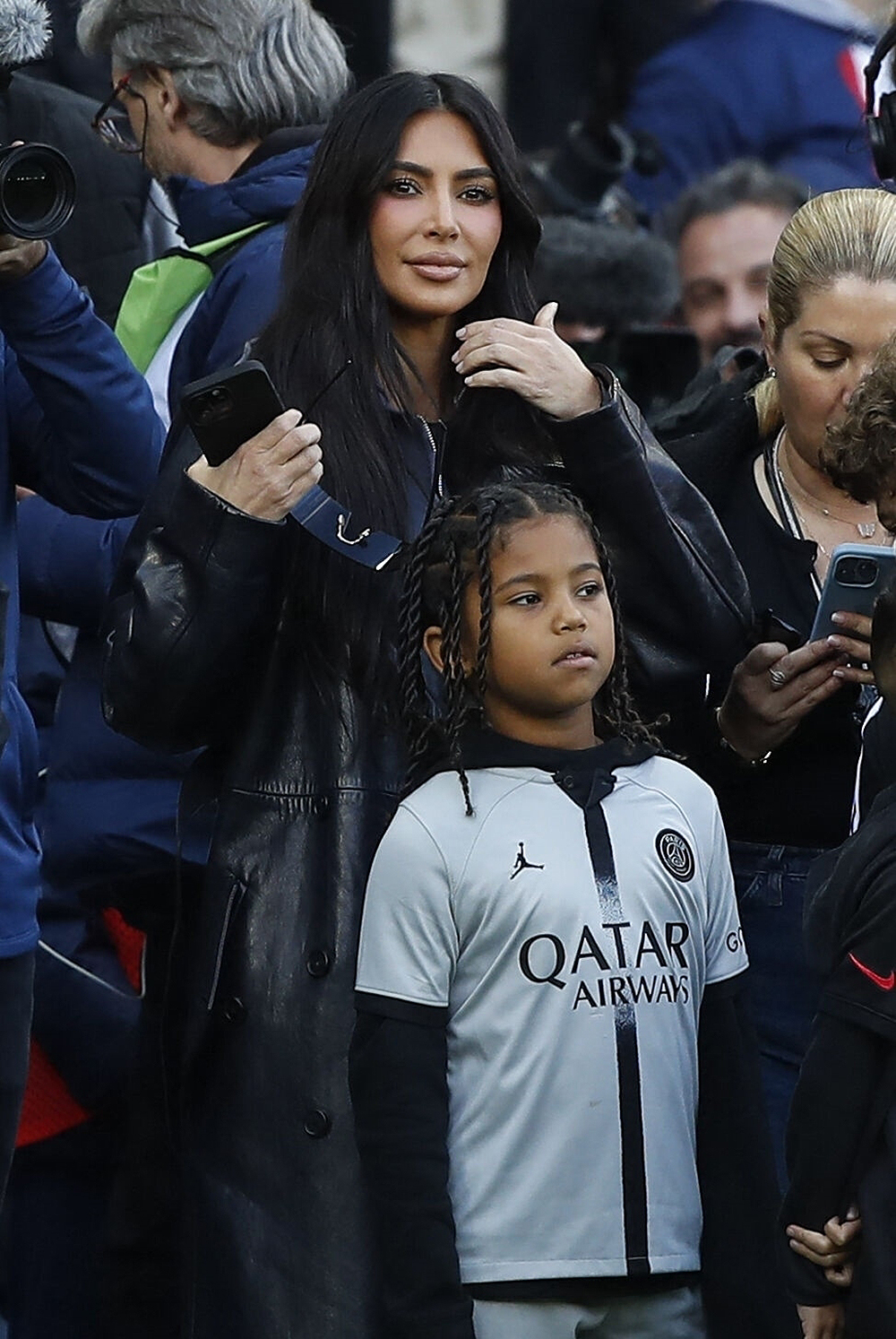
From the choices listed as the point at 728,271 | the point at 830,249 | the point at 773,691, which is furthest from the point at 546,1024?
the point at 728,271

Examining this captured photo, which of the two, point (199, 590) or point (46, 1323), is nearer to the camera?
point (199, 590)

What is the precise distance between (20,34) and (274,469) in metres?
0.75

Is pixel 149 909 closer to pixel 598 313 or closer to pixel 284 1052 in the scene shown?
pixel 284 1052

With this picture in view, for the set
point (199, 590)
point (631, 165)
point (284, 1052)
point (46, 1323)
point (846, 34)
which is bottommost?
point (46, 1323)

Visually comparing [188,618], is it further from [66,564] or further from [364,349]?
[66,564]

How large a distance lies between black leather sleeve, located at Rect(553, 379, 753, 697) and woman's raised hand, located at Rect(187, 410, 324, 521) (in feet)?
1.13

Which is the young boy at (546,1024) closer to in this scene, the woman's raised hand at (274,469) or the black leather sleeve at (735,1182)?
the black leather sleeve at (735,1182)

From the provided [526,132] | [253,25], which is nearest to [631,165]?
[526,132]

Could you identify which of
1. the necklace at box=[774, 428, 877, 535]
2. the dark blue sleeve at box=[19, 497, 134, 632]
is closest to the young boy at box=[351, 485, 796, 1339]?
the necklace at box=[774, 428, 877, 535]

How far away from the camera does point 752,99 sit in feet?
27.0

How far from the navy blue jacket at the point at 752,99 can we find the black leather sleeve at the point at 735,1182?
5479 millimetres

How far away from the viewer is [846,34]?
8.29 meters

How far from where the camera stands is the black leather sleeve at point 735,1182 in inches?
112

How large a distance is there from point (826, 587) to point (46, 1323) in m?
1.83
